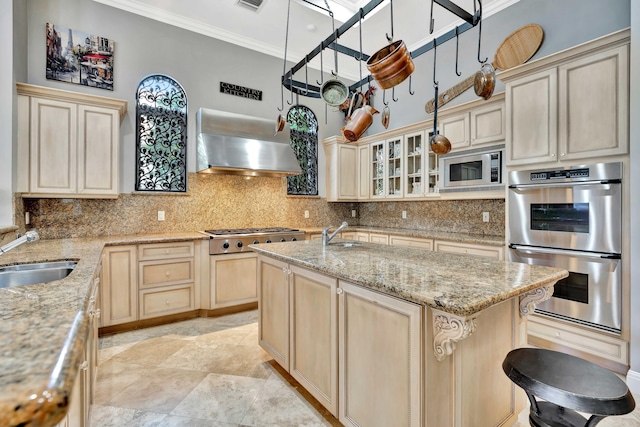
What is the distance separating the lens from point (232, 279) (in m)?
3.63

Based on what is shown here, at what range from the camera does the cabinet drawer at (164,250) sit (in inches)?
126

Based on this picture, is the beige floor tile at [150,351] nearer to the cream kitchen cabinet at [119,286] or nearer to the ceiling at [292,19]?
the cream kitchen cabinet at [119,286]

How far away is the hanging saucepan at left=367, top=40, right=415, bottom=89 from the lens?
62.5 inches

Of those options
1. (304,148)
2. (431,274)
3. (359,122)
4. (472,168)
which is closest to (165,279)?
(359,122)

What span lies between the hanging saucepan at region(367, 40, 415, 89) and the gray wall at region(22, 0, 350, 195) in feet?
9.88

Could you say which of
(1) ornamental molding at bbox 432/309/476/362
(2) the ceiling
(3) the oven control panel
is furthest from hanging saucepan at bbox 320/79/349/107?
(3) the oven control panel

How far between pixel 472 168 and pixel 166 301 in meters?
3.59

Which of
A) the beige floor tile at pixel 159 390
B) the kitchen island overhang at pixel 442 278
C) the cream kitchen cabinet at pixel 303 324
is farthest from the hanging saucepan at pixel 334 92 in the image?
the beige floor tile at pixel 159 390

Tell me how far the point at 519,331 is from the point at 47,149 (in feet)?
13.1

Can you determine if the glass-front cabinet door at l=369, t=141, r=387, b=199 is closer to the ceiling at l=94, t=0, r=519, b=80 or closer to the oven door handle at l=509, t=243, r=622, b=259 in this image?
the ceiling at l=94, t=0, r=519, b=80

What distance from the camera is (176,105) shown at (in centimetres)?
390

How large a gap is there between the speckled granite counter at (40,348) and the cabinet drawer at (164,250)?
1867 mm

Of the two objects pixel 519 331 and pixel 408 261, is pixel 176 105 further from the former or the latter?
pixel 519 331

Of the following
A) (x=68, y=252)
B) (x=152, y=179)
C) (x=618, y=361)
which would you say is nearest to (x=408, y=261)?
(x=618, y=361)
